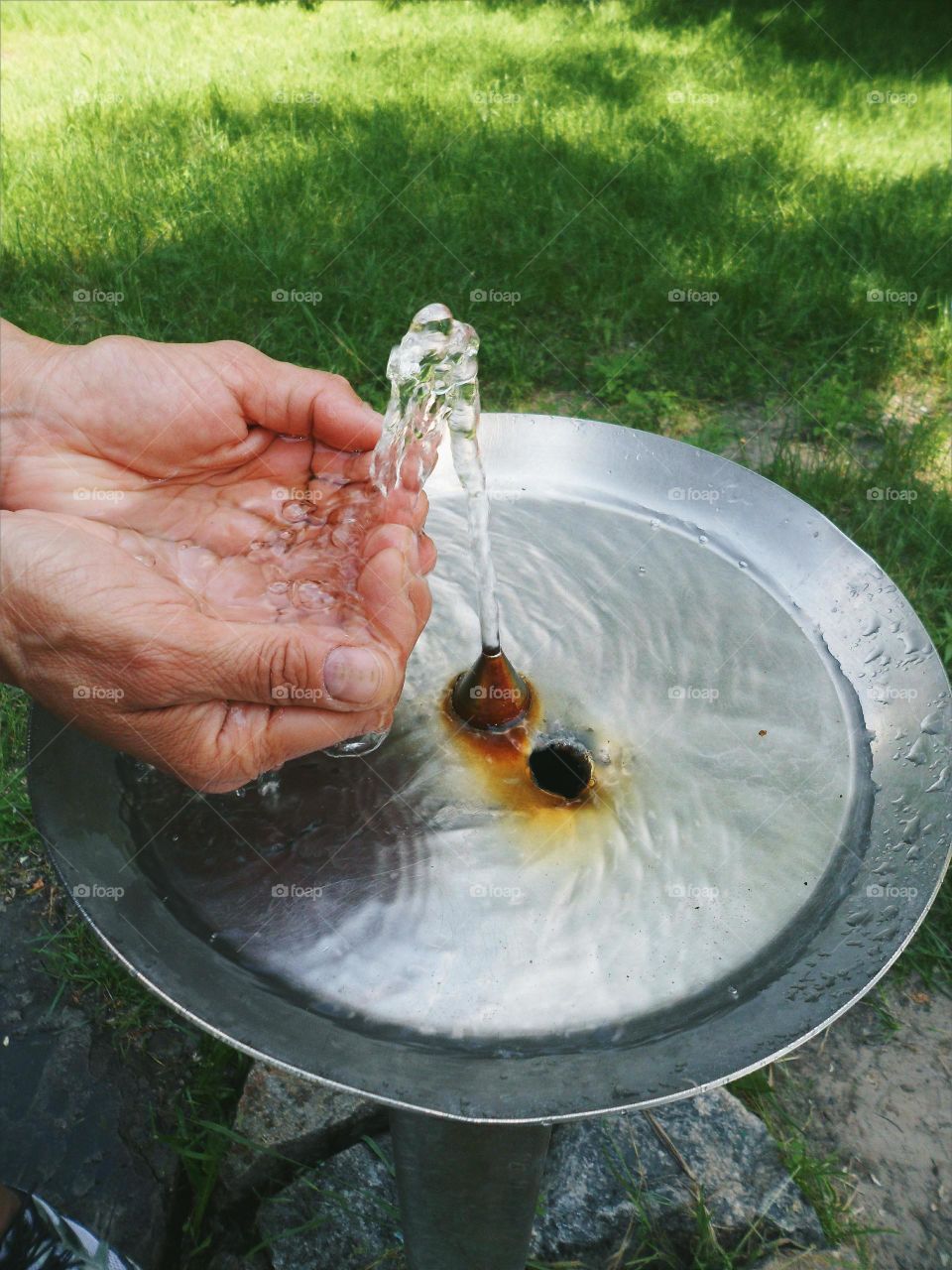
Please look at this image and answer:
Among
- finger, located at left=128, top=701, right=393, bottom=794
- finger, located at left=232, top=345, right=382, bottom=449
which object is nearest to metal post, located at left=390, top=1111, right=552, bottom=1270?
finger, located at left=128, top=701, right=393, bottom=794

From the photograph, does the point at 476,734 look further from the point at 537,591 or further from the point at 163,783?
the point at 163,783

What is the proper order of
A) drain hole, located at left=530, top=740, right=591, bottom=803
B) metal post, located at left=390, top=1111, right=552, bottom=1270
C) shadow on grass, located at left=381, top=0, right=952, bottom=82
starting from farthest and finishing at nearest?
1. shadow on grass, located at left=381, top=0, right=952, bottom=82
2. drain hole, located at left=530, top=740, right=591, bottom=803
3. metal post, located at left=390, top=1111, right=552, bottom=1270

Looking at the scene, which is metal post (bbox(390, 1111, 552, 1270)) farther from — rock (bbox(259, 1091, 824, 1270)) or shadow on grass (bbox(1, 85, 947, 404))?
shadow on grass (bbox(1, 85, 947, 404))

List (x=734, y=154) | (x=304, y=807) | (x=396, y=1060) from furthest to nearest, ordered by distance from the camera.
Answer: (x=734, y=154)
(x=304, y=807)
(x=396, y=1060)

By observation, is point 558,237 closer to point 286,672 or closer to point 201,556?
point 201,556

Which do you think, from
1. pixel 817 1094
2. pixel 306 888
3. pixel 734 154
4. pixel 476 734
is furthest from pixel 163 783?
pixel 734 154

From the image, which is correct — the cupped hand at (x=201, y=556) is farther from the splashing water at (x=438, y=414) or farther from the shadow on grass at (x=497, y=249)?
the shadow on grass at (x=497, y=249)

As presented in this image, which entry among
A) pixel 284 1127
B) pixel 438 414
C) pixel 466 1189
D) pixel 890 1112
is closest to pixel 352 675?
pixel 438 414
